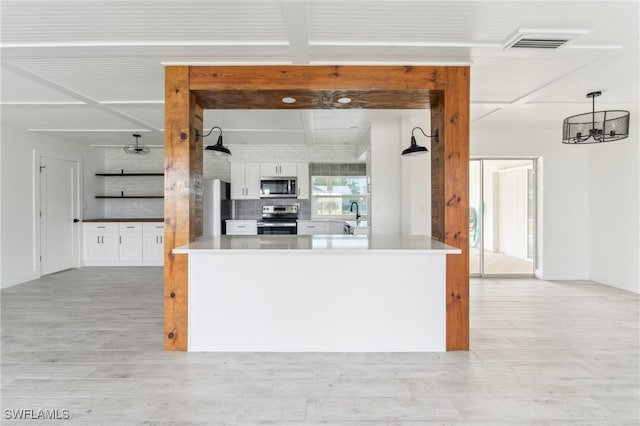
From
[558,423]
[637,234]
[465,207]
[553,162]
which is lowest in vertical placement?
[558,423]

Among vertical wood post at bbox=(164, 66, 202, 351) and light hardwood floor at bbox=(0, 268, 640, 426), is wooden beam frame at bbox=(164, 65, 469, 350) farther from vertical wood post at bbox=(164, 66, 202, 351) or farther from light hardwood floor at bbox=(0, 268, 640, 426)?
light hardwood floor at bbox=(0, 268, 640, 426)

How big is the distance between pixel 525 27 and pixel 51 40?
330cm

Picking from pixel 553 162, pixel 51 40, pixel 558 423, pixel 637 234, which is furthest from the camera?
pixel 553 162

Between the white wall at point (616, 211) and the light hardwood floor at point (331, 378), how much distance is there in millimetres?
1728

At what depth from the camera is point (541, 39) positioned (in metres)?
2.62

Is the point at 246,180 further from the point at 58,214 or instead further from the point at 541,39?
the point at 541,39

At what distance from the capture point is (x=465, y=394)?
Answer: 2375mm

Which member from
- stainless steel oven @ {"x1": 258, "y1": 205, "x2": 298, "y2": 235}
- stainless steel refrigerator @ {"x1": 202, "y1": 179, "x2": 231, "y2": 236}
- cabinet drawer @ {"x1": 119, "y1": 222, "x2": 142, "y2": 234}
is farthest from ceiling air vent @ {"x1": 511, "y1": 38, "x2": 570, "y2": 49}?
cabinet drawer @ {"x1": 119, "y1": 222, "x2": 142, "y2": 234}

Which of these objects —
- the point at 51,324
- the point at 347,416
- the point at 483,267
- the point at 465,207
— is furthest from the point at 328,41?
the point at 483,267

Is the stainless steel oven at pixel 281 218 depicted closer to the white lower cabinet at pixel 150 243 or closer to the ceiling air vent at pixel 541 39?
the white lower cabinet at pixel 150 243

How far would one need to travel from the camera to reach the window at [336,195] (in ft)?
25.6

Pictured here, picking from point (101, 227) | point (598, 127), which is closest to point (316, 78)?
point (598, 127)

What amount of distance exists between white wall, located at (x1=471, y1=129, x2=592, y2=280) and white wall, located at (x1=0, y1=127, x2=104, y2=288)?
7198mm

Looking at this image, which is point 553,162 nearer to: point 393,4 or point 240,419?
point 393,4
